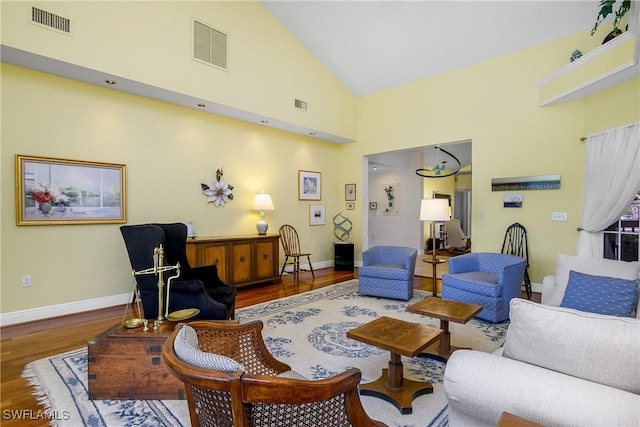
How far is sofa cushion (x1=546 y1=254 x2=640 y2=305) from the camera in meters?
2.50

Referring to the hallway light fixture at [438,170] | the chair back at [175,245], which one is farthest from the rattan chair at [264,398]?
the hallway light fixture at [438,170]

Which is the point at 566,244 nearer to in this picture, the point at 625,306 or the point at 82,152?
the point at 625,306

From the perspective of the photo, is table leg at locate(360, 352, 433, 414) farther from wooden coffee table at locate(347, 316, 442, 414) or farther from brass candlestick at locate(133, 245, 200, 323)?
brass candlestick at locate(133, 245, 200, 323)

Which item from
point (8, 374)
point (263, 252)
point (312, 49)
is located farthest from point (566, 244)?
point (8, 374)

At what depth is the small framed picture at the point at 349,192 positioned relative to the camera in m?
7.11

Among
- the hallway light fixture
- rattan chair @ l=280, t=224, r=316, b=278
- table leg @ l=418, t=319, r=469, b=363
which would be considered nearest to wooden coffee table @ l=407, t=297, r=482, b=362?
table leg @ l=418, t=319, r=469, b=363

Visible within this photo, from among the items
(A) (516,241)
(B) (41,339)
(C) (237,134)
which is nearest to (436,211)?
(A) (516,241)

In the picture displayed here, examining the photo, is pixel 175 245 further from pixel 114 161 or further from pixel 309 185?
pixel 309 185

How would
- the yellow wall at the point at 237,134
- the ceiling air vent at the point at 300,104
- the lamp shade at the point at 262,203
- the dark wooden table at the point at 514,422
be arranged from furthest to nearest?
the ceiling air vent at the point at 300,104 < the lamp shade at the point at 262,203 < the yellow wall at the point at 237,134 < the dark wooden table at the point at 514,422

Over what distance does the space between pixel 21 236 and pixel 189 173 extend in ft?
6.85

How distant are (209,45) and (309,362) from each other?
443 cm

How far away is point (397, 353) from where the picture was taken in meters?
2.00

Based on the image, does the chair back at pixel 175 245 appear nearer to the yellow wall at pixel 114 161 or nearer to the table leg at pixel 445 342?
the yellow wall at pixel 114 161

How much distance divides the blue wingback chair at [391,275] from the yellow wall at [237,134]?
1591 millimetres
